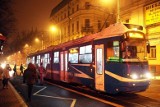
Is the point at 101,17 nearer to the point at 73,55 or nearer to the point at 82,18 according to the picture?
the point at 82,18

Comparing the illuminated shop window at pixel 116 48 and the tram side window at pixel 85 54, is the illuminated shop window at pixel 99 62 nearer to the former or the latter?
the tram side window at pixel 85 54

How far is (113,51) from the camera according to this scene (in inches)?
552

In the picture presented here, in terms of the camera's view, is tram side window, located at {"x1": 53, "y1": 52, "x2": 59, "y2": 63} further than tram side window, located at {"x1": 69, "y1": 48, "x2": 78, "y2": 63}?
Yes

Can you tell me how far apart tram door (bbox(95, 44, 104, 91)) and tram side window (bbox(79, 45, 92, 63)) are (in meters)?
0.98

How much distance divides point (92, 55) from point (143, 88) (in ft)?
12.4

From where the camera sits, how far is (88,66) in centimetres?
1670

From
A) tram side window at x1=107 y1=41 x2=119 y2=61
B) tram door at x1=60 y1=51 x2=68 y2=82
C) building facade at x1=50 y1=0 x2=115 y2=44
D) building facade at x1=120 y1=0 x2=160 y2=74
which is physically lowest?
tram door at x1=60 y1=51 x2=68 y2=82

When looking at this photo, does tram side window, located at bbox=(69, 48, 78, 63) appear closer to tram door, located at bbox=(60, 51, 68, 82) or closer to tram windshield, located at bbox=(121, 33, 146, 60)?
tram door, located at bbox=(60, 51, 68, 82)

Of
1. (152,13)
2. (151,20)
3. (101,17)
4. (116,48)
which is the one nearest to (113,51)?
(116,48)

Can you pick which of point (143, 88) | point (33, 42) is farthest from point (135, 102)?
point (33, 42)

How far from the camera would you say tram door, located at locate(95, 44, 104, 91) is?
588 inches

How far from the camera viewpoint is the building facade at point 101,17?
31.2 meters

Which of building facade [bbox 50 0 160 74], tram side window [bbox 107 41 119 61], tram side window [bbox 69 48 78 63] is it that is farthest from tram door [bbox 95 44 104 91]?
building facade [bbox 50 0 160 74]

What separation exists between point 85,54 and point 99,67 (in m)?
2.38
